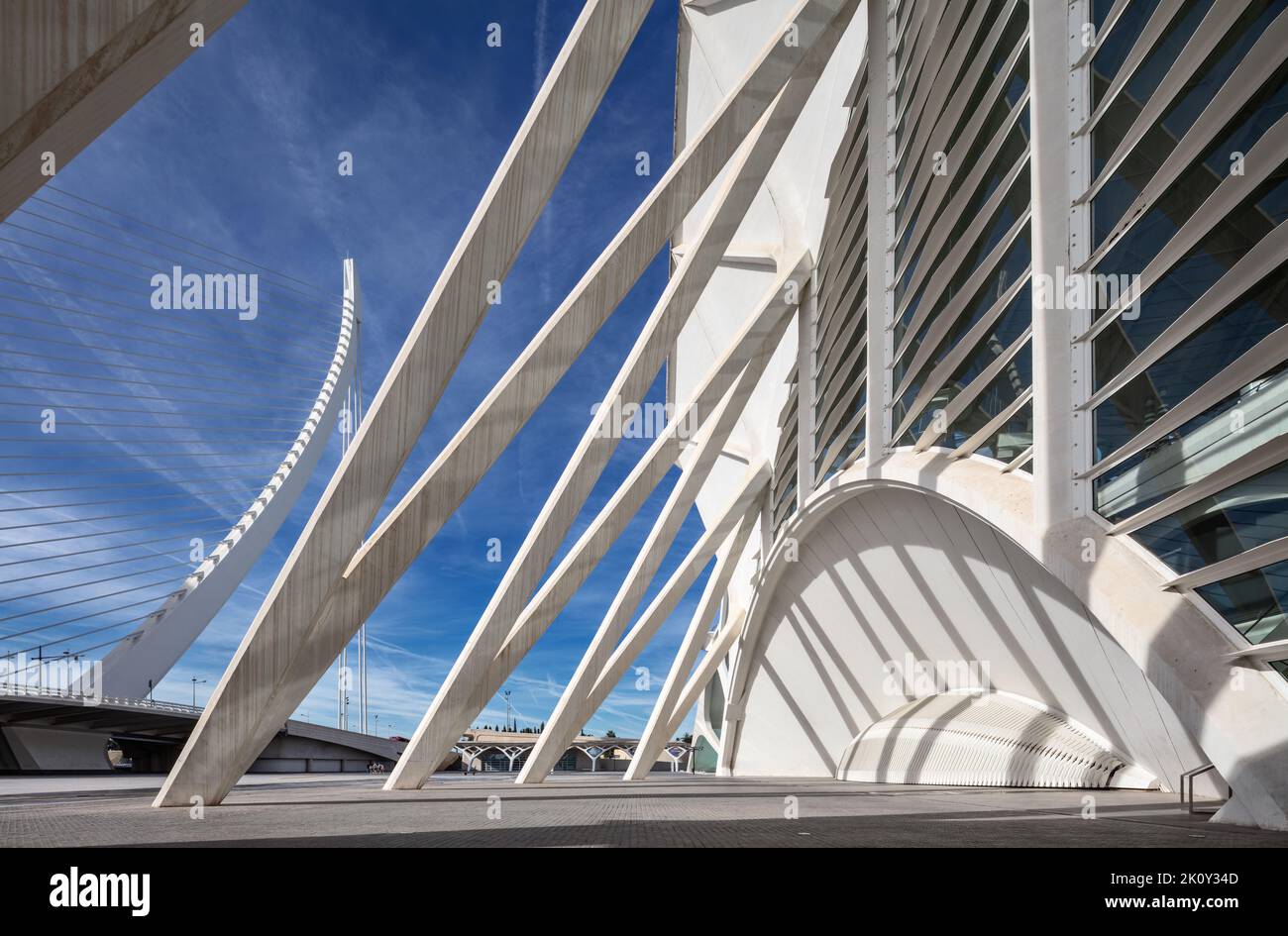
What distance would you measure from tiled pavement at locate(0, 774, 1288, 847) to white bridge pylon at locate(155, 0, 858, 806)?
1610mm

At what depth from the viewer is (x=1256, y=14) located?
6348 mm

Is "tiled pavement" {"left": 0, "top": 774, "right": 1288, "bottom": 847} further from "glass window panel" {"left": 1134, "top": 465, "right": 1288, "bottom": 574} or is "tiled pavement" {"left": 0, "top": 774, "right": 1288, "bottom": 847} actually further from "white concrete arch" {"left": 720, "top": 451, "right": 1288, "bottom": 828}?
"glass window panel" {"left": 1134, "top": 465, "right": 1288, "bottom": 574}

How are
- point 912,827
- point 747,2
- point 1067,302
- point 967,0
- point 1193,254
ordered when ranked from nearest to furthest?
point 912,827 → point 1193,254 → point 1067,302 → point 967,0 → point 747,2

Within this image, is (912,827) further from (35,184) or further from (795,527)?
(795,527)

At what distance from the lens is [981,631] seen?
1384 centimetres

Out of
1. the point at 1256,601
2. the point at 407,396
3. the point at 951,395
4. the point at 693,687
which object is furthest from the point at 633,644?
the point at 1256,601

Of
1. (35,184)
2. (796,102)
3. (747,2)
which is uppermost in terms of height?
(747,2)

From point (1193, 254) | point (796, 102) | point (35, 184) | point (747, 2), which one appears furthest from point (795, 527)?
point (35, 184)

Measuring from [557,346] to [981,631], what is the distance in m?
7.68

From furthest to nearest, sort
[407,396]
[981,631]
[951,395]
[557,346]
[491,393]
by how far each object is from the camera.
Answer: [981,631] < [557,346] < [951,395] < [491,393] < [407,396]

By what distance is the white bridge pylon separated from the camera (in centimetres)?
1013

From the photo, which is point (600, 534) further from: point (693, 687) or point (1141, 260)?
point (1141, 260)

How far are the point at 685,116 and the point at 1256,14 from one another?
1816 cm

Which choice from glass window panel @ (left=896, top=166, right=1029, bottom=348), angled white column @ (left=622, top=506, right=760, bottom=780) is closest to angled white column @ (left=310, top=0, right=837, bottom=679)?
glass window panel @ (left=896, top=166, right=1029, bottom=348)
